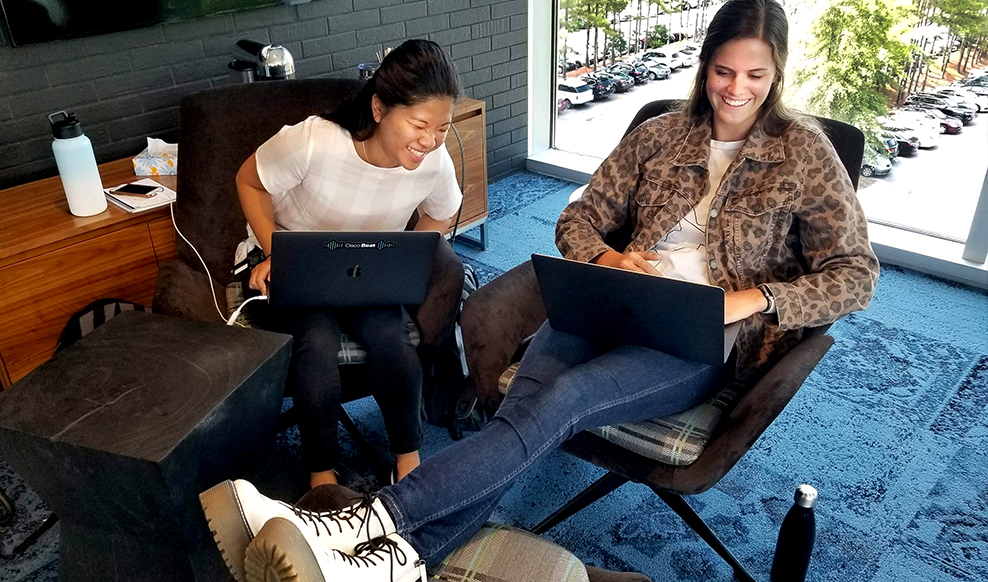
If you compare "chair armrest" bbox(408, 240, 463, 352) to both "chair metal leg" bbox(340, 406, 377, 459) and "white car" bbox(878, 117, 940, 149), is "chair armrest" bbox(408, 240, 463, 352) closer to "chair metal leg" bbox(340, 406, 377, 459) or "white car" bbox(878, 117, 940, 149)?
"chair metal leg" bbox(340, 406, 377, 459)

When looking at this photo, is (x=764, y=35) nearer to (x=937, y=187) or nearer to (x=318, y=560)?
(x=318, y=560)

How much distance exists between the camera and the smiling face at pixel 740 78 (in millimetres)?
1485

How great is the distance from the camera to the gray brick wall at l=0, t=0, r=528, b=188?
2.14 m

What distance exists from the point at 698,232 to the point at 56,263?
4.97 ft

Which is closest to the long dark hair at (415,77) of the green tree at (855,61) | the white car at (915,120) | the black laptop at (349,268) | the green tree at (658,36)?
the black laptop at (349,268)

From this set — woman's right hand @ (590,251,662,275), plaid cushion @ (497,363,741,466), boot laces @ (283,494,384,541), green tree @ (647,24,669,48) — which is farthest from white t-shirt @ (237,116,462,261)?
green tree @ (647,24,669,48)

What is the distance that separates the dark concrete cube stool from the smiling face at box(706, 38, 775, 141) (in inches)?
38.8

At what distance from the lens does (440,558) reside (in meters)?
1.26

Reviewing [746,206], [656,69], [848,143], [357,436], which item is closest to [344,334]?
[357,436]

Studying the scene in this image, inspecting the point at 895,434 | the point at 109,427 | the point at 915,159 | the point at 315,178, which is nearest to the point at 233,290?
the point at 315,178

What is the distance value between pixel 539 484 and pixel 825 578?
0.64 metres

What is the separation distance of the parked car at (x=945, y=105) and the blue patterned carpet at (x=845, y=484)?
2.42ft

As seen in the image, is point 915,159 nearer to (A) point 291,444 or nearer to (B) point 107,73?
(A) point 291,444

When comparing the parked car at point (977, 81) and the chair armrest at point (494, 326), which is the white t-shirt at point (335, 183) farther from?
the parked car at point (977, 81)
